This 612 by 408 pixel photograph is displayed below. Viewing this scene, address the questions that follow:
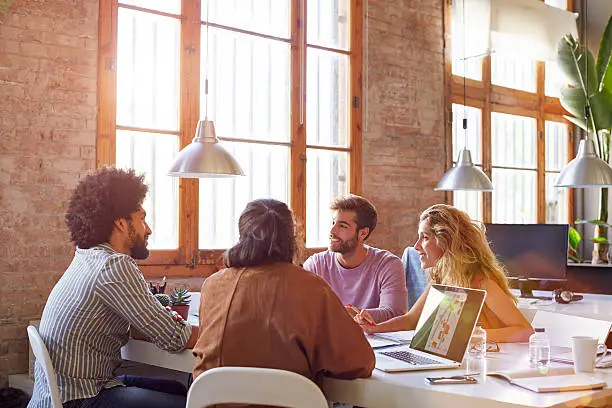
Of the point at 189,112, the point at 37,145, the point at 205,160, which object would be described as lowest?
the point at 205,160

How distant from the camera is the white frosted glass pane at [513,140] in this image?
312 inches

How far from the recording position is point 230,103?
5566 mm

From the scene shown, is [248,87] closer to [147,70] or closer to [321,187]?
[147,70]

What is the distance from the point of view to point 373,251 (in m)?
4.24

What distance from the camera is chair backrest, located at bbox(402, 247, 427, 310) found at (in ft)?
16.0

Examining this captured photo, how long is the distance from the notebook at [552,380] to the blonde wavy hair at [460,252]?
0.73 meters

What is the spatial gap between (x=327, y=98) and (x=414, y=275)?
187 centimetres

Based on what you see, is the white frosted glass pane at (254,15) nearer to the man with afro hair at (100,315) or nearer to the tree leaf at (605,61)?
the man with afro hair at (100,315)

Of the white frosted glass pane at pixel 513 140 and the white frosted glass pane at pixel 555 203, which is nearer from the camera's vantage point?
the white frosted glass pane at pixel 513 140

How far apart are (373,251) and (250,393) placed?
221cm

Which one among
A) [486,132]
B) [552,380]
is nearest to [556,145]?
[486,132]

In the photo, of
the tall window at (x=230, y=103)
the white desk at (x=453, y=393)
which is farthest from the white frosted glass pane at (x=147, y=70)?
the white desk at (x=453, y=393)

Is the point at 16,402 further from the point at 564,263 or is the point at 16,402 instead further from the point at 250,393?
the point at 564,263

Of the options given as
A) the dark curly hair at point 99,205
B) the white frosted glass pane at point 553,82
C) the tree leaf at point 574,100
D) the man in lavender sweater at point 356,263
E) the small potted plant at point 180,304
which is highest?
the white frosted glass pane at point 553,82
